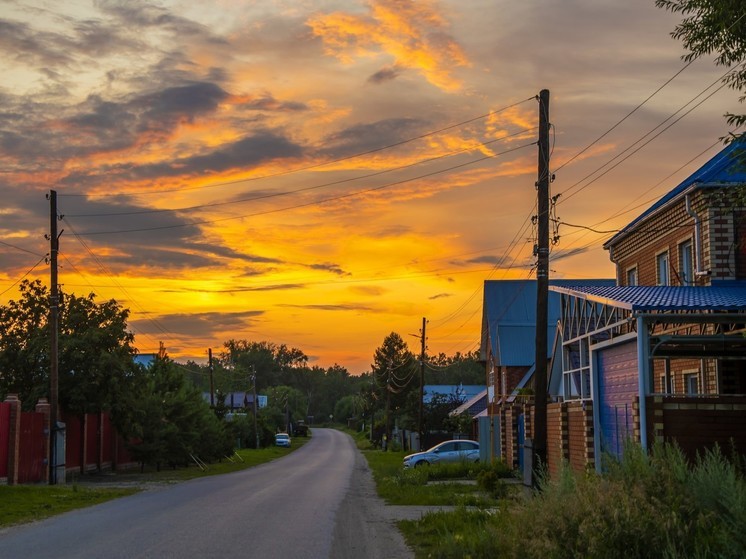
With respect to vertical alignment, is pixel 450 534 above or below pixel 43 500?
above

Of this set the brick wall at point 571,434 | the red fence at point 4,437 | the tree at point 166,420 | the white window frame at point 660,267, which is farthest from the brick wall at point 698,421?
the tree at point 166,420

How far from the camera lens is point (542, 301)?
838 inches

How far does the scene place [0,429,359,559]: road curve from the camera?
13.4m

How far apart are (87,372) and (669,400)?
23717 mm

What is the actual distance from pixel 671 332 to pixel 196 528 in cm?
1297

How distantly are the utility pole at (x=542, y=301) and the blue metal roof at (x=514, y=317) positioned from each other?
1160 inches

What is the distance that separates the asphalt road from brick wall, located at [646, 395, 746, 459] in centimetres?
511

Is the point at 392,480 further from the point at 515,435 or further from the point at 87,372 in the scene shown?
the point at 87,372

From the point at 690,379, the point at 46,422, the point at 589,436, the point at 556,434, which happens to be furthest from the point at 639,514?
the point at 46,422

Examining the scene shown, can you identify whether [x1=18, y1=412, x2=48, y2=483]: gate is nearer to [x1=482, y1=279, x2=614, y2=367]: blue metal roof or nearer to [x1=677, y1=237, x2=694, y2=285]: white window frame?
[x1=677, y1=237, x2=694, y2=285]: white window frame

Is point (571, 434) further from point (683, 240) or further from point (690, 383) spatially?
point (683, 240)

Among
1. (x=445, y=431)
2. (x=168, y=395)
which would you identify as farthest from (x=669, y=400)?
(x=445, y=431)

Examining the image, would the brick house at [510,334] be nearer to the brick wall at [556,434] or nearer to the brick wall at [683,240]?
the brick wall at [683,240]

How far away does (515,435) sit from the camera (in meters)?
32.0
